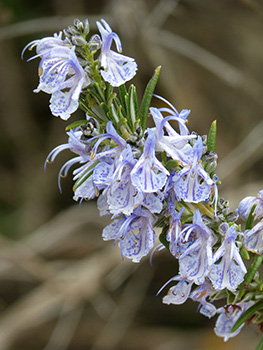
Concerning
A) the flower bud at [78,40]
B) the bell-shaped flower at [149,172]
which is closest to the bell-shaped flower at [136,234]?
the bell-shaped flower at [149,172]

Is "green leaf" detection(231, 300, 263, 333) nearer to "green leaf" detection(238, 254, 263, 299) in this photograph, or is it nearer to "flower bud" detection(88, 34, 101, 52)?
"green leaf" detection(238, 254, 263, 299)

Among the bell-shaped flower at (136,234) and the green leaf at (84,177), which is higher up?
the green leaf at (84,177)

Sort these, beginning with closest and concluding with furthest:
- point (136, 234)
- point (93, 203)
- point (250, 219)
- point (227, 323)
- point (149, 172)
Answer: point (149, 172)
point (136, 234)
point (250, 219)
point (227, 323)
point (93, 203)

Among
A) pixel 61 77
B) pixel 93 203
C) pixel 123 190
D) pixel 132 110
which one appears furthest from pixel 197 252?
pixel 93 203

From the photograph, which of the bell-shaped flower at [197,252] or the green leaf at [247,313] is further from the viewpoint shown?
the green leaf at [247,313]

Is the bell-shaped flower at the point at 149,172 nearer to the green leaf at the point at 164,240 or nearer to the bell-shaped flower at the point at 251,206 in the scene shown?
the green leaf at the point at 164,240

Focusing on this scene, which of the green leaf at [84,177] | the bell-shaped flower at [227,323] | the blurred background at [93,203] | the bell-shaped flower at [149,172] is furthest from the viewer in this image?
the blurred background at [93,203]

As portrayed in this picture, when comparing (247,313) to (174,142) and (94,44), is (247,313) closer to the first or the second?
(174,142)
